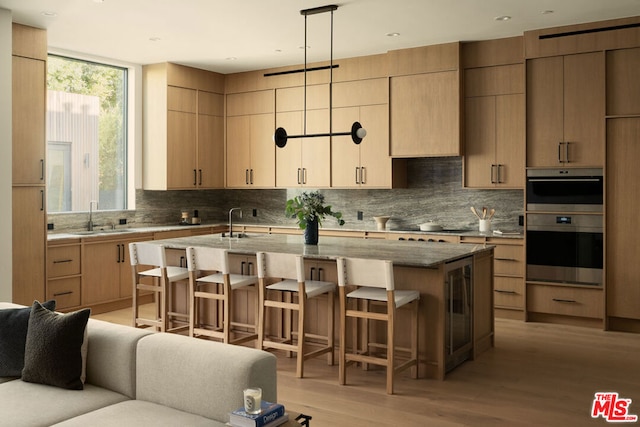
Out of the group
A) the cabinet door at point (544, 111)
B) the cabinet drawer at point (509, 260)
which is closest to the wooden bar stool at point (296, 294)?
the cabinet drawer at point (509, 260)

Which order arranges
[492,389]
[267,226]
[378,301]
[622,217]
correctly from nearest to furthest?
[492,389], [378,301], [622,217], [267,226]

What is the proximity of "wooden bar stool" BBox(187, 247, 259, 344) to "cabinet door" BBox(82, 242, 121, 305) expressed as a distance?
72.5 inches

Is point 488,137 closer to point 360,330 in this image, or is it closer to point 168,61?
point 360,330

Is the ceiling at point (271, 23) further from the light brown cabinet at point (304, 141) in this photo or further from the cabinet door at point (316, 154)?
the cabinet door at point (316, 154)

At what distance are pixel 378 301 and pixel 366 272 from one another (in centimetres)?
46

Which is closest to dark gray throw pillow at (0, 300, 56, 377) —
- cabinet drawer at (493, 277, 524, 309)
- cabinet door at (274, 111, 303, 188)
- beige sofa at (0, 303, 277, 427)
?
beige sofa at (0, 303, 277, 427)

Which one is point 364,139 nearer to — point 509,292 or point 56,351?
point 509,292

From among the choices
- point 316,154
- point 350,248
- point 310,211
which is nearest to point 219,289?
point 310,211

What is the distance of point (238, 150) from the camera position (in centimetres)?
878

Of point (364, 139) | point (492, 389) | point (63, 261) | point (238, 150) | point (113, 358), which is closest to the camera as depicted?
point (113, 358)

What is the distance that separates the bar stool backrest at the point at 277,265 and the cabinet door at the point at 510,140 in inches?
120

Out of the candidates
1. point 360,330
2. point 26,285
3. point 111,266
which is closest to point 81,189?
point 111,266

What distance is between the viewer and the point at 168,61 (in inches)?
311

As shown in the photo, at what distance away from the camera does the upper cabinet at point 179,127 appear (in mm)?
7984
